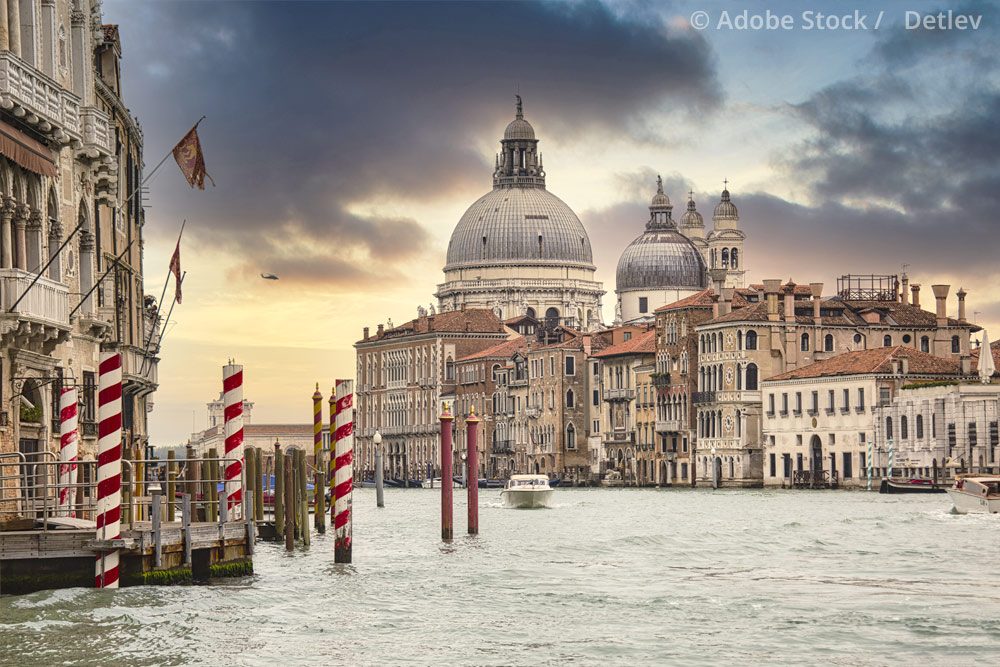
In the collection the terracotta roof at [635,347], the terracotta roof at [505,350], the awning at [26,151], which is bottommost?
the awning at [26,151]

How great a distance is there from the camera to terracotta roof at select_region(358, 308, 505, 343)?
121312 mm

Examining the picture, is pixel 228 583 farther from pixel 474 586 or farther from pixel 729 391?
pixel 729 391

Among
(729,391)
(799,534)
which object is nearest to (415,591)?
(799,534)

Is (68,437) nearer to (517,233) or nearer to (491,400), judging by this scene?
(491,400)

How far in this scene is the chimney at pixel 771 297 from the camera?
263ft

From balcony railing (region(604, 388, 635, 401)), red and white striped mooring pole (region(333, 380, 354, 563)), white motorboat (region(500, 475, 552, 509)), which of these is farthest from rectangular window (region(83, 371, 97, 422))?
balcony railing (region(604, 388, 635, 401))

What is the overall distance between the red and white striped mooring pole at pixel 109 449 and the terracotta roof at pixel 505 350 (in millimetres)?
91971

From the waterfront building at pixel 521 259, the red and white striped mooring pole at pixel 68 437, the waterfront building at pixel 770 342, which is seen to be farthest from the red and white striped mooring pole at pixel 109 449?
the waterfront building at pixel 521 259

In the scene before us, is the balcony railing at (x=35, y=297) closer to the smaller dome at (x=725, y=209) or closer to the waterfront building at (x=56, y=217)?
the waterfront building at (x=56, y=217)

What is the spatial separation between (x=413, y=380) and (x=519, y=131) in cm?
2646

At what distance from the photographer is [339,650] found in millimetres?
17688

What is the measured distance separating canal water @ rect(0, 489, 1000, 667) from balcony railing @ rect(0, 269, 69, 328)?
3485 millimetres

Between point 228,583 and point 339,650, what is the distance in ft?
14.1

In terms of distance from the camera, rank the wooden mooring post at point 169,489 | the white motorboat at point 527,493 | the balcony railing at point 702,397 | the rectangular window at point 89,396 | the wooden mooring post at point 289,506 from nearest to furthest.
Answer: the wooden mooring post at point 169,489
the rectangular window at point 89,396
the wooden mooring post at point 289,506
the white motorboat at point 527,493
the balcony railing at point 702,397
